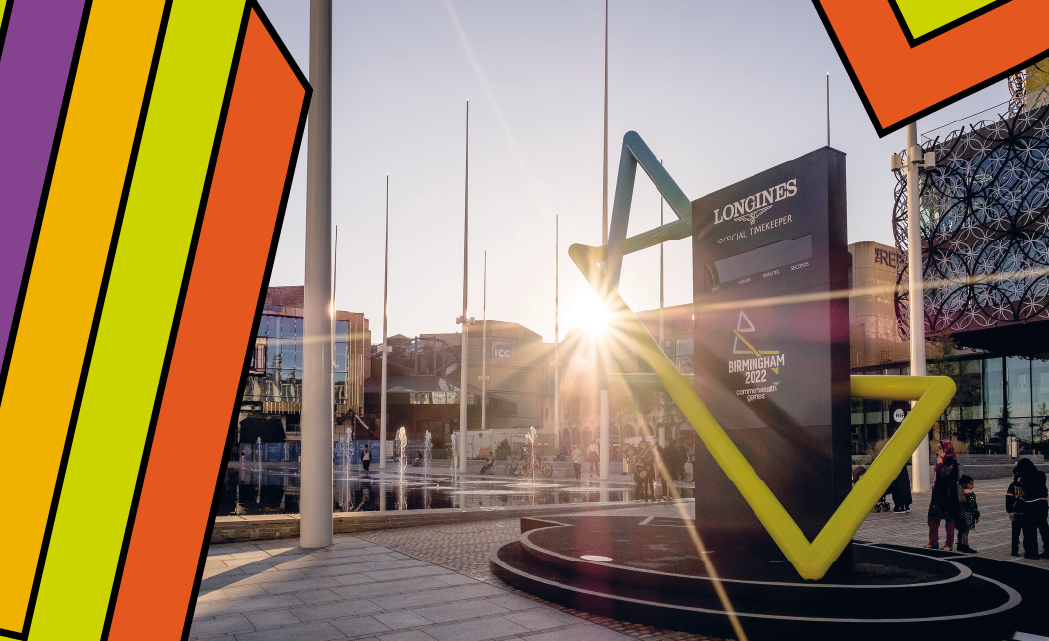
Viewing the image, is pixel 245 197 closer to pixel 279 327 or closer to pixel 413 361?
pixel 279 327

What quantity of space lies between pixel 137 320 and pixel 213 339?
1.03 ft

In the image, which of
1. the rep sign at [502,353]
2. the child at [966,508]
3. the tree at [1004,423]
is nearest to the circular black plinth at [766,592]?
the child at [966,508]

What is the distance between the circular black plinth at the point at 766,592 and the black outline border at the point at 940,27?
4590 mm

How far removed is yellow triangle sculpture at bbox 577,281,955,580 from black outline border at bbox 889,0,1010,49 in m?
4.15

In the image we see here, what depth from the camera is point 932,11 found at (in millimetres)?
3482

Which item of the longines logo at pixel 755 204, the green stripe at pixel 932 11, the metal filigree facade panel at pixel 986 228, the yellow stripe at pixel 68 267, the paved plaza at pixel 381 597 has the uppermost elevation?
the metal filigree facade panel at pixel 986 228

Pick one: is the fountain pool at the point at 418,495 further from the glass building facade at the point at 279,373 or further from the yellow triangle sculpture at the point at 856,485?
the glass building facade at the point at 279,373

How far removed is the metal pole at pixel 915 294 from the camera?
22.3m

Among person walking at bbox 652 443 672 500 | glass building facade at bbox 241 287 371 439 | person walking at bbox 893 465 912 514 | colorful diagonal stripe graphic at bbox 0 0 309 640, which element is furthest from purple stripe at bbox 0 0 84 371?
glass building facade at bbox 241 287 371 439

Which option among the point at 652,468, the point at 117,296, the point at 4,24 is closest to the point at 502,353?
the point at 652,468

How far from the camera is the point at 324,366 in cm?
1105

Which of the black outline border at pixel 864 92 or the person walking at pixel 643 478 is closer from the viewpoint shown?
the black outline border at pixel 864 92

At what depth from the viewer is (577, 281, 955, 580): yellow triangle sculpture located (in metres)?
6.87

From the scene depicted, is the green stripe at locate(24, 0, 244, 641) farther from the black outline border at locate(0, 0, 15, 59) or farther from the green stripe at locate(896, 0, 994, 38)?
the green stripe at locate(896, 0, 994, 38)
